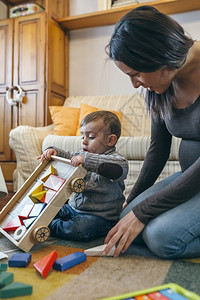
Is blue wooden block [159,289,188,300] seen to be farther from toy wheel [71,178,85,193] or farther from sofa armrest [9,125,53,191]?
sofa armrest [9,125,53,191]

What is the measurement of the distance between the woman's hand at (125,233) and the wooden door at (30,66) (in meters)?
2.04

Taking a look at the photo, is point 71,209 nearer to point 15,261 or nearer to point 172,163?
point 15,261

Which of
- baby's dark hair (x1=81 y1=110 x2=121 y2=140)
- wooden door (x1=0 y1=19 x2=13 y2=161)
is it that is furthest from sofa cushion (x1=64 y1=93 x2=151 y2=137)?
baby's dark hair (x1=81 y1=110 x2=121 y2=140)

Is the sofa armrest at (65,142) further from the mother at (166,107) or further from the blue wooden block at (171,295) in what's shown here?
the blue wooden block at (171,295)

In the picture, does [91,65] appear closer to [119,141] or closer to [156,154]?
[119,141]

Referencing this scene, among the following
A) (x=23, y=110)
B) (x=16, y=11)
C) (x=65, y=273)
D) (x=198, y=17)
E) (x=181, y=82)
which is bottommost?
(x=65, y=273)

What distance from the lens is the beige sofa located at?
180cm

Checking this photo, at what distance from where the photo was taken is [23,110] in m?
2.82

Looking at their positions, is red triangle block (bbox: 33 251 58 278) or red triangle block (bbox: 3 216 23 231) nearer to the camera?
red triangle block (bbox: 33 251 58 278)

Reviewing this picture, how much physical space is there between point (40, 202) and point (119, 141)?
3.05ft

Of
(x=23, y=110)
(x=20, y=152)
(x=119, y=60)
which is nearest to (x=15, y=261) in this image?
(x=119, y=60)

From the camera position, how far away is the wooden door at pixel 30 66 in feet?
9.02

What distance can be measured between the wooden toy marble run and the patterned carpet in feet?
0.20

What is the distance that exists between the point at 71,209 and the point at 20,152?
1084 millimetres
